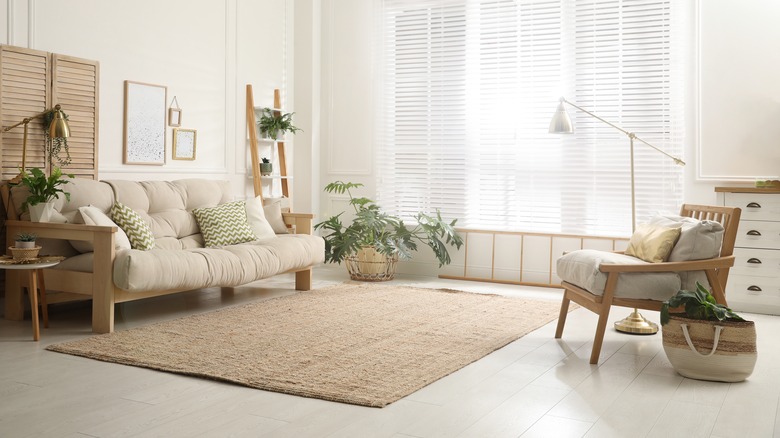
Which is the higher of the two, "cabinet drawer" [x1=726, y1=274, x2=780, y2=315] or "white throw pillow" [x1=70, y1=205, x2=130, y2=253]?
"white throw pillow" [x1=70, y1=205, x2=130, y2=253]

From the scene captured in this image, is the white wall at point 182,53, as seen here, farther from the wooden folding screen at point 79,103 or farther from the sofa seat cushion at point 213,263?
the sofa seat cushion at point 213,263

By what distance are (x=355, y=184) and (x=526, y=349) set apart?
3349 mm

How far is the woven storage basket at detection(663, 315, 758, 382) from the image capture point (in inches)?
131

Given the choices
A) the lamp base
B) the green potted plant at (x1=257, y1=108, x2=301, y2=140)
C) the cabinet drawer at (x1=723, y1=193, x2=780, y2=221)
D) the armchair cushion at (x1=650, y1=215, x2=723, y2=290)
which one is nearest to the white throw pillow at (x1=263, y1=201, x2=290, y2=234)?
the green potted plant at (x1=257, y1=108, x2=301, y2=140)

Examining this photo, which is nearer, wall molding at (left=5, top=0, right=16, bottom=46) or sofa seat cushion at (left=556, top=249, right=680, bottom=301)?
sofa seat cushion at (left=556, top=249, right=680, bottom=301)

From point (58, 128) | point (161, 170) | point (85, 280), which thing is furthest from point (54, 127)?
point (161, 170)

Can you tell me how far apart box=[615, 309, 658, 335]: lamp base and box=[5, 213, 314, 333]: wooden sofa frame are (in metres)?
2.67

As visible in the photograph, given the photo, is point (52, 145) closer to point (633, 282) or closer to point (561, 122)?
point (561, 122)

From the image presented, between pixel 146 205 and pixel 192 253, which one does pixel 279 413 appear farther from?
pixel 146 205

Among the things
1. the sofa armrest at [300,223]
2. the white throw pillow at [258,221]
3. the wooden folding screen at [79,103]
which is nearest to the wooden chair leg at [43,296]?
the wooden folding screen at [79,103]

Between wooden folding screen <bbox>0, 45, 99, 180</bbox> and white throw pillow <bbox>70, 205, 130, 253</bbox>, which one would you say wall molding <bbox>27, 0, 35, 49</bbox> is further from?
white throw pillow <bbox>70, 205, 130, 253</bbox>

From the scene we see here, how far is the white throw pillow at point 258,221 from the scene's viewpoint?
5.72 m

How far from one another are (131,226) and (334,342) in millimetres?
1598

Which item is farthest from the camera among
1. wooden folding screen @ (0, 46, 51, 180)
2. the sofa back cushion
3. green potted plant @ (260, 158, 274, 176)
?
green potted plant @ (260, 158, 274, 176)
